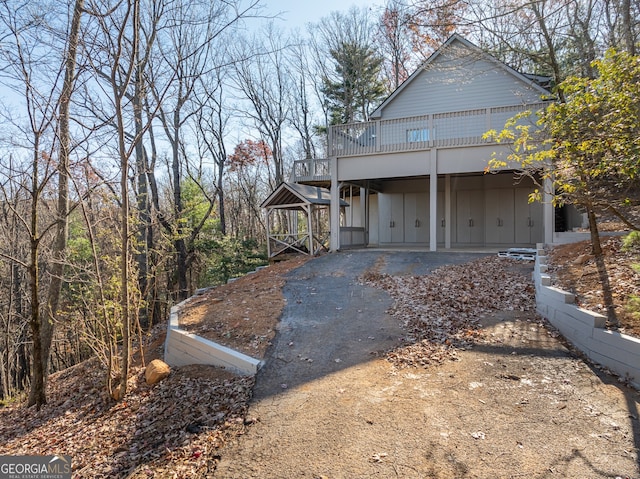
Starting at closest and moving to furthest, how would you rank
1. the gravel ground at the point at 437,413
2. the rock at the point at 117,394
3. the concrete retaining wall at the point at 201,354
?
the gravel ground at the point at 437,413 < the concrete retaining wall at the point at 201,354 < the rock at the point at 117,394

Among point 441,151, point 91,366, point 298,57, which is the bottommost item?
point 91,366

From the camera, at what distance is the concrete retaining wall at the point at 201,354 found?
16.2 ft

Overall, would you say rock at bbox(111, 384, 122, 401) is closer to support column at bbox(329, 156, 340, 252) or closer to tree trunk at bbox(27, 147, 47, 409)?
tree trunk at bbox(27, 147, 47, 409)

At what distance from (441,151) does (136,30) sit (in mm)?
9294

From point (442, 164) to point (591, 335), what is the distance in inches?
308

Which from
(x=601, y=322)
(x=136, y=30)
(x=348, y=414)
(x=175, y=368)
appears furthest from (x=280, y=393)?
(x=136, y=30)

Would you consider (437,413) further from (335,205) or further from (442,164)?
(335,205)

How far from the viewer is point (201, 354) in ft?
18.4

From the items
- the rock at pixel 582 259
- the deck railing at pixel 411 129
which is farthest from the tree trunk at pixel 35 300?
the rock at pixel 582 259

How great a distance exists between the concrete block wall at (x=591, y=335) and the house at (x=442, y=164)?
5978 millimetres

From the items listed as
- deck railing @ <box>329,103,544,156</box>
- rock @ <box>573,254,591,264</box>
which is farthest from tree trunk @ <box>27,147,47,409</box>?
rock @ <box>573,254,591,264</box>

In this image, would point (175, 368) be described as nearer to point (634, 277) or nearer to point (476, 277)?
point (476, 277)

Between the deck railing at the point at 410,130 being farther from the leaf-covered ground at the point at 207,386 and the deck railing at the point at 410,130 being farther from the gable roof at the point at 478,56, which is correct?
the leaf-covered ground at the point at 207,386

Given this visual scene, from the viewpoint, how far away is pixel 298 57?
24.7 meters
